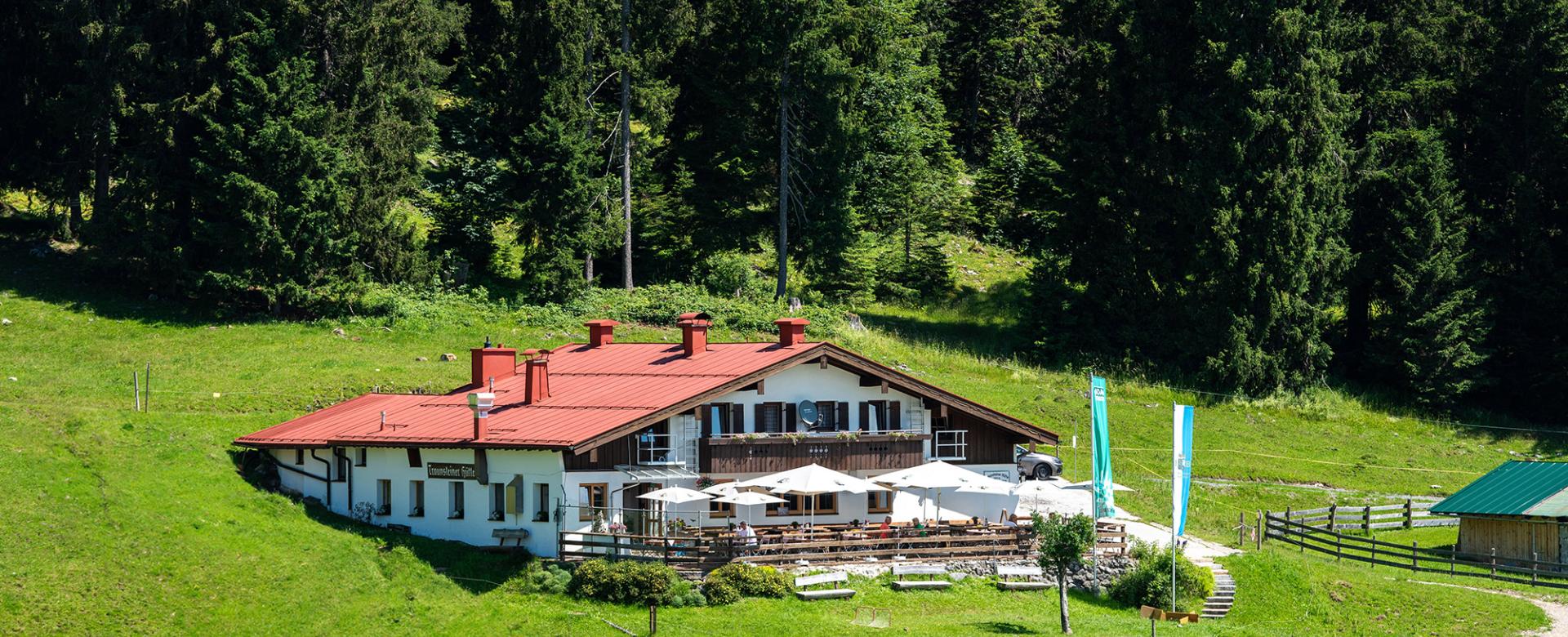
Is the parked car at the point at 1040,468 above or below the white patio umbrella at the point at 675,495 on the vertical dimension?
below

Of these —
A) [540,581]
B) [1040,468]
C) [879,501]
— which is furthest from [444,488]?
[1040,468]

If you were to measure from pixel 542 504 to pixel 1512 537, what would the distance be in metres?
28.5

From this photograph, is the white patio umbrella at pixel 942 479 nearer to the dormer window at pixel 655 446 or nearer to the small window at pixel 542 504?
the dormer window at pixel 655 446

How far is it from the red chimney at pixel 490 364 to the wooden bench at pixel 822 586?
15.3 m

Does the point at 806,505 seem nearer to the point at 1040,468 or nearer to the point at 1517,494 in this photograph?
the point at 1040,468

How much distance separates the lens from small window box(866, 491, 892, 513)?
165 ft

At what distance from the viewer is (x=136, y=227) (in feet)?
213

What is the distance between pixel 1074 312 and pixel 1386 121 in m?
17.7

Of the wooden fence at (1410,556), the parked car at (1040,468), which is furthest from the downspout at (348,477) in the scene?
the wooden fence at (1410,556)

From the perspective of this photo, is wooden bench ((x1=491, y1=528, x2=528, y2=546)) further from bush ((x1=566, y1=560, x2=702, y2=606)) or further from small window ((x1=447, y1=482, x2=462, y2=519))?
bush ((x1=566, y1=560, x2=702, y2=606))

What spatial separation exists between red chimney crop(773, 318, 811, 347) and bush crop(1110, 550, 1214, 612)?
499 inches

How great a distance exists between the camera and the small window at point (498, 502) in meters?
47.3

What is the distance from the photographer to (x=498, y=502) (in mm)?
47500

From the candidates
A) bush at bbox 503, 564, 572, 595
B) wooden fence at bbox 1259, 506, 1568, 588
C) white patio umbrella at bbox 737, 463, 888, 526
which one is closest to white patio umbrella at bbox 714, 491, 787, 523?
white patio umbrella at bbox 737, 463, 888, 526
